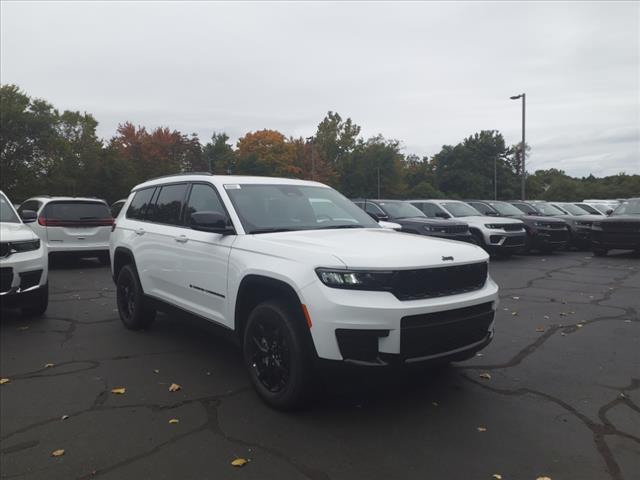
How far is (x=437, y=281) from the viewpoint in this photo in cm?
347

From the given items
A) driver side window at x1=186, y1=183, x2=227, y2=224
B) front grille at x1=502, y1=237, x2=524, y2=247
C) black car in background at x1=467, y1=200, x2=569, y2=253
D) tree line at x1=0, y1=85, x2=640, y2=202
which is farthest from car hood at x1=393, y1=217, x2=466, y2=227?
tree line at x1=0, y1=85, x2=640, y2=202

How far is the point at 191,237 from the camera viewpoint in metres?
4.64

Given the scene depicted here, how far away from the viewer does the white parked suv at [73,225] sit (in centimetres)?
1073

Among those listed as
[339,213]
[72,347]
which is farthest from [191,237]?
[72,347]

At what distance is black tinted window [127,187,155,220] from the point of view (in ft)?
19.4

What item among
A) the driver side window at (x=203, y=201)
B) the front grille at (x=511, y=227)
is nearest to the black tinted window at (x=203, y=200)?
the driver side window at (x=203, y=201)

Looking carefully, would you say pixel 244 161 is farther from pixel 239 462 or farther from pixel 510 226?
pixel 239 462

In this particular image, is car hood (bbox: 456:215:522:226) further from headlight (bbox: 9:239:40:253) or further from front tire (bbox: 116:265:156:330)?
headlight (bbox: 9:239:40:253)

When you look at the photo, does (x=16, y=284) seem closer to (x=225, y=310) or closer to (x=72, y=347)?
(x=72, y=347)

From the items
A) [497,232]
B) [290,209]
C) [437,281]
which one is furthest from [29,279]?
[497,232]

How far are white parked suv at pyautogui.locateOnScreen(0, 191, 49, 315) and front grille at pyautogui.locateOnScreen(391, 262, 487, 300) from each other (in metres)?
4.85

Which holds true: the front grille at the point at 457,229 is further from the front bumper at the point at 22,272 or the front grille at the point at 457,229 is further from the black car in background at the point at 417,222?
the front bumper at the point at 22,272

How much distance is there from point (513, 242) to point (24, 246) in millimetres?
11008

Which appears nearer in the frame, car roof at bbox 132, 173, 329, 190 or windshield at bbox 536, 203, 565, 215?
car roof at bbox 132, 173, 329, 190
